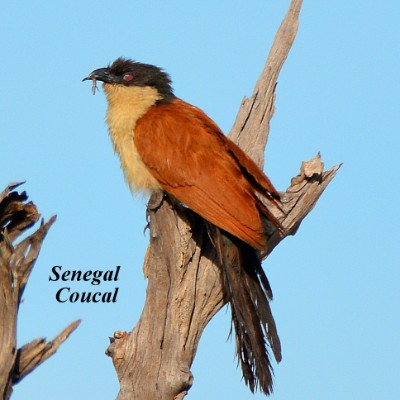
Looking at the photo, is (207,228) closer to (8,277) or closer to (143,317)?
(143,317)

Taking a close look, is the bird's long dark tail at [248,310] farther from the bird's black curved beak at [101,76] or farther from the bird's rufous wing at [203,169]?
the bird's black curved beak at [101,76]

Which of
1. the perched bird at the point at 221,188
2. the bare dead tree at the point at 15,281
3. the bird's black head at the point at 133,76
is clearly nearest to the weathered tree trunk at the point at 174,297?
the perched bird at the point at 221,188

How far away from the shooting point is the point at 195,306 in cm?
392

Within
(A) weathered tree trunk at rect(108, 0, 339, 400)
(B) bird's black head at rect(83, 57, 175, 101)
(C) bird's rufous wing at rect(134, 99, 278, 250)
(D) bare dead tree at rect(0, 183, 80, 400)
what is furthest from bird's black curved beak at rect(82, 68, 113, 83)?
(D) bare dead tree at rect(0, 183, 80, 400)

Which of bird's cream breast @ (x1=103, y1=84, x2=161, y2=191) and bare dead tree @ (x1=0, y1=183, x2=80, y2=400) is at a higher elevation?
bird's cream breast @ (x1=103, y1=84, x2=161, y2=191)

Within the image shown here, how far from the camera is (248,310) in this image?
375 cm

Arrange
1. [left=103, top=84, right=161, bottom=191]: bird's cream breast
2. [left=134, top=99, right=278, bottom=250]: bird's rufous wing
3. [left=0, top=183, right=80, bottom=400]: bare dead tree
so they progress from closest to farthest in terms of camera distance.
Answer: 1. [left=0, top=183, right=80, bottom=400]: bare dead tree
2. [left=134, top=99, right=278, bottom=250]: bird's rufous wing
3. [left=103, top=84, right=161, bottom=191]: bird's cream breast

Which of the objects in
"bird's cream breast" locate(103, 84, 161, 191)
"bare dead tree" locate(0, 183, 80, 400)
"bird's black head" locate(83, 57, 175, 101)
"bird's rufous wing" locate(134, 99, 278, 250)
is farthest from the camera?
"bird's black head" locate(83, 57, 175, 101)

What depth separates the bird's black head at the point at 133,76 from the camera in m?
4.41

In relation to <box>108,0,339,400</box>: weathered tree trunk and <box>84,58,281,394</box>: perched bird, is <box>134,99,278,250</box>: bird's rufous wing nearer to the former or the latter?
<box>84,58,281,394</box>: perched bird

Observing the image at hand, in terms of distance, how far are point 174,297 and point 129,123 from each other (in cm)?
100

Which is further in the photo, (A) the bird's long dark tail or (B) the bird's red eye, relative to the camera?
(B) the bird's red eye

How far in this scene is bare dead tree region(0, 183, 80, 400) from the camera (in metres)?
3.52

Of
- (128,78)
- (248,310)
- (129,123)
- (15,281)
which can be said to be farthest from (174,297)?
(128,78)
